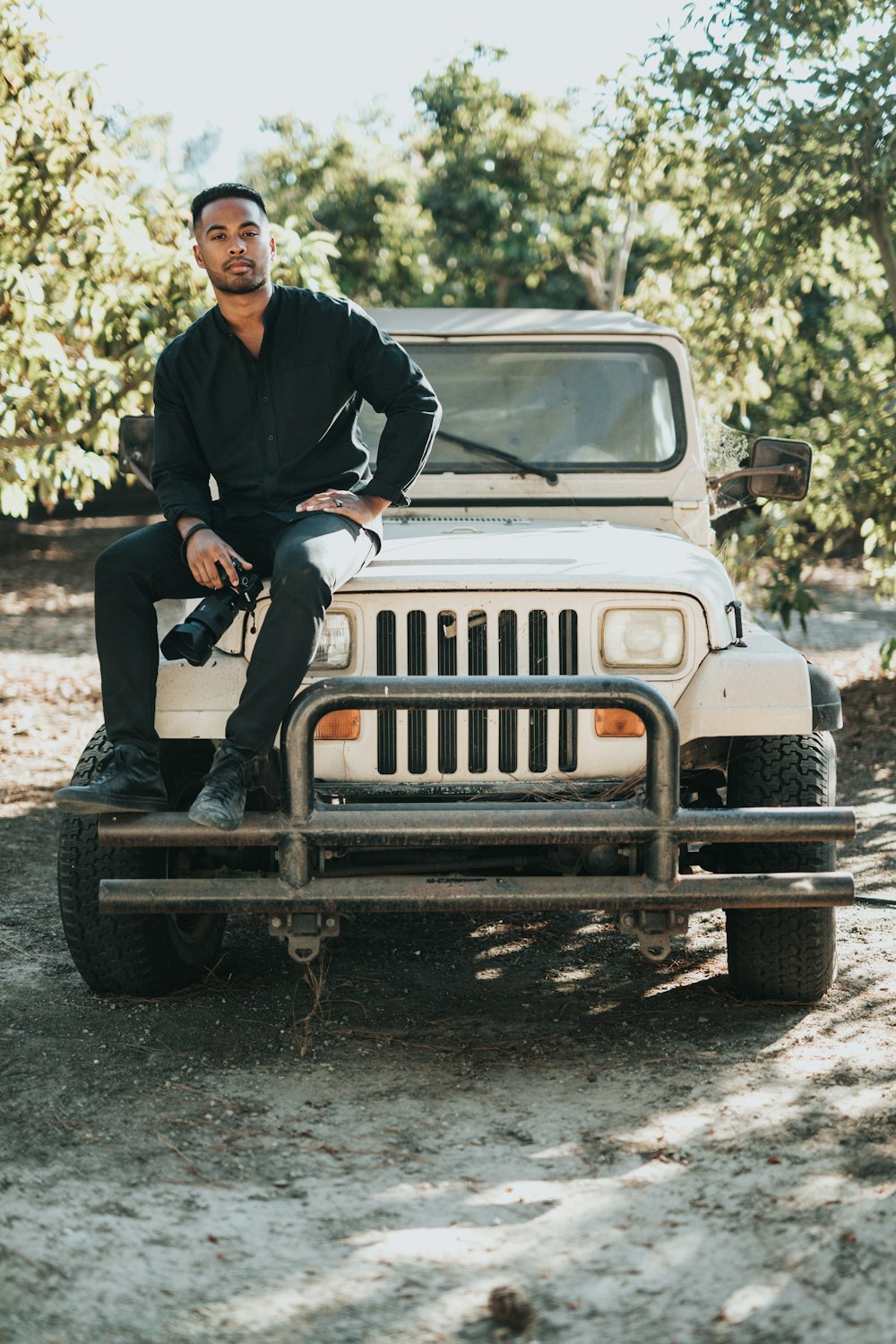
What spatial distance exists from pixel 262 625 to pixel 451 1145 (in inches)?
50.3

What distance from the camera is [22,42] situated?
6406 mm

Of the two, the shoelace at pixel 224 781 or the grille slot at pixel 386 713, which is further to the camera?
the grille slot at pixel 386 713

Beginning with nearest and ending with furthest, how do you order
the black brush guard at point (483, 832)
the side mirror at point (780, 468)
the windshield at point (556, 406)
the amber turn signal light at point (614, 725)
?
the black brush guard at point (483, 832) → the amber turn signal light at point (614, 725) → the side mirror at point (780, 468) → the windshield at point (556, 406)

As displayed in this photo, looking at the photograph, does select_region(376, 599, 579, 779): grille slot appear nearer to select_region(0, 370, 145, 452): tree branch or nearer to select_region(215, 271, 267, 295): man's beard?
select_region(215, 271, 267, 295): man's beard

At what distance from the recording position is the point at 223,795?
10.7 feet


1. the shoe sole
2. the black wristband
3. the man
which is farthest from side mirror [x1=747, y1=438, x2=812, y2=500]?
the shoe sole

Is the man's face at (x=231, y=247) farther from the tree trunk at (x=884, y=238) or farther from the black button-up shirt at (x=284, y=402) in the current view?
the tree trunk at (x=884, y=238)

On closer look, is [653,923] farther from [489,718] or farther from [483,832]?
[489,718]

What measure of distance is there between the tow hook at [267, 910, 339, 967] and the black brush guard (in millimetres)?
76

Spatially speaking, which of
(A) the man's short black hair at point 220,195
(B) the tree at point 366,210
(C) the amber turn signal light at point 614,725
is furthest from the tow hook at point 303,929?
(B) the tree at point 366,210

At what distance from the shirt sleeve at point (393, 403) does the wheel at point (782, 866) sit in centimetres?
114

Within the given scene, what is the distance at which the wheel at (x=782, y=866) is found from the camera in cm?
362

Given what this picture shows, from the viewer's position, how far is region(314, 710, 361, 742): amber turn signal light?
358 cm

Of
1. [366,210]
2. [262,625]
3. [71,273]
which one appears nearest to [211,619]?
[262,625]
